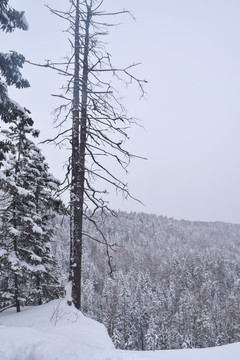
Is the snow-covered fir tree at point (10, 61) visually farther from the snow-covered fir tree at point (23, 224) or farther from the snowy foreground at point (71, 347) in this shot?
the snowy foreground at point (71, 347)

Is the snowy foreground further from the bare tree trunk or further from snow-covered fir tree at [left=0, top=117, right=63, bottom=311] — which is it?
snow-covered fir tree at [left=0, top=117, right=63, bottom=311]

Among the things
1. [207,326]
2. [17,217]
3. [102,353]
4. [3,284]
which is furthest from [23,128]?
[207,326]

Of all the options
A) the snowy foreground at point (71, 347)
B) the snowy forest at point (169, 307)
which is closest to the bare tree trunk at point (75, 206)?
the snowy foreground at point (71, 347)

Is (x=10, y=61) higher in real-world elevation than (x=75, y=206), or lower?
higher

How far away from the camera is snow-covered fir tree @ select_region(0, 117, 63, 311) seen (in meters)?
10.6

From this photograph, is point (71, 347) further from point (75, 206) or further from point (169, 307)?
point (169, 307)

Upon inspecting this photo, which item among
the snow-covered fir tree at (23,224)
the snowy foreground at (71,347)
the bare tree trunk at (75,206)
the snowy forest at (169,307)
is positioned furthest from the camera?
the snowy forest at (169,307)

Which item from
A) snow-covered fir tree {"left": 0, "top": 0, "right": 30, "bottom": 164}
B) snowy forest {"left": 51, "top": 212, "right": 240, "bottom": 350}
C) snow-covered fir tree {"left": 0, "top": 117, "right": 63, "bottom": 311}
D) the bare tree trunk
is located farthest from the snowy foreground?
snowy forest {"left": 51, "top": 212, "right": 240, "bottom": 350}

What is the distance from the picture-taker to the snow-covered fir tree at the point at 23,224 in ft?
34.7

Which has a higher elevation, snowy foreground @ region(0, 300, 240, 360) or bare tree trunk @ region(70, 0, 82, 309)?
bare tree trunk @ region(70, 0, 82, 309)

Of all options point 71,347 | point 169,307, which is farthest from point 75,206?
point 169,307

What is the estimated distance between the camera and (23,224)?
11633mm

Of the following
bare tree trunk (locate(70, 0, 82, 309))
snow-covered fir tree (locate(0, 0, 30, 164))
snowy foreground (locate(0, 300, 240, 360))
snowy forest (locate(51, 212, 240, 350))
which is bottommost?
snowy forest (locate(51, 212, 240, 350))

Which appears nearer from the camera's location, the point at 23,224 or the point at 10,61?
the point at 10,61
